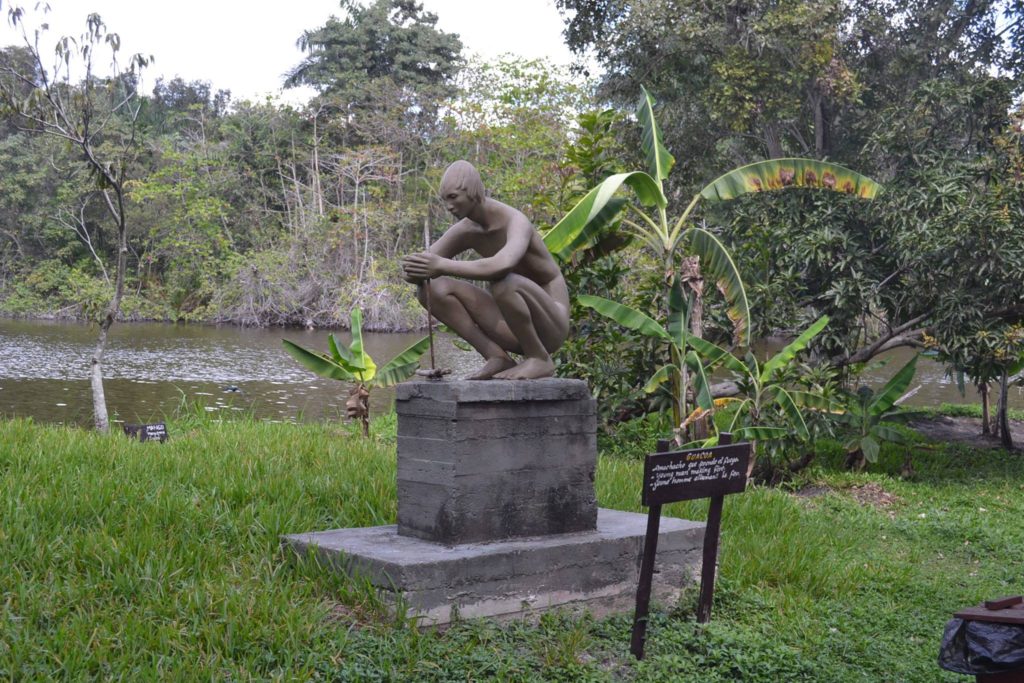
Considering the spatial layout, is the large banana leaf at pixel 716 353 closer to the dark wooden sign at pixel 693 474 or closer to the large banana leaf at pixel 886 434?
the large banana leaf at pixel 886 434

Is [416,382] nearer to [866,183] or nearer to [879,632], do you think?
[879,632]

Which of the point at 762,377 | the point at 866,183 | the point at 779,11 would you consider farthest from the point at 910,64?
the point at 762,377

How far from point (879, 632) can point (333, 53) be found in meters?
39.4

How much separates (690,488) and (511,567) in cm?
108

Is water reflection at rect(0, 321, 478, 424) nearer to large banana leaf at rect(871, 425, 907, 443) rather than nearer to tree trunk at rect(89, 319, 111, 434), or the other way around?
tree trunk at rect(89, 319, 111, 434)

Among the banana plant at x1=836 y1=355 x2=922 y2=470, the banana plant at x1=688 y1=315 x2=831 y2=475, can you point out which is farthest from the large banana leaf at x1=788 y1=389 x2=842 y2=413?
the banana plant at x1=836 y1=355 x2=922 y2=470

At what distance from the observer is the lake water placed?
718 inches

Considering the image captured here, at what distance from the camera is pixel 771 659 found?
5590 mm

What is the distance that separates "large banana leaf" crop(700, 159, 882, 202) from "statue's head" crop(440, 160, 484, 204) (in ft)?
19.1

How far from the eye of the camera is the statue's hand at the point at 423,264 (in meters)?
5.97

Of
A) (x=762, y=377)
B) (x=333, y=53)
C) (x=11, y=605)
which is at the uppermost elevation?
(x=333, y=53)

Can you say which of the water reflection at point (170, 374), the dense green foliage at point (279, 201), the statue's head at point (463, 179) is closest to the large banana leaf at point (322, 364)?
the water reflection at point (170, 374)

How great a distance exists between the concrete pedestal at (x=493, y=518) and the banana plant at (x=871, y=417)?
20.8 ft

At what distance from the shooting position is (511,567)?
573cm
